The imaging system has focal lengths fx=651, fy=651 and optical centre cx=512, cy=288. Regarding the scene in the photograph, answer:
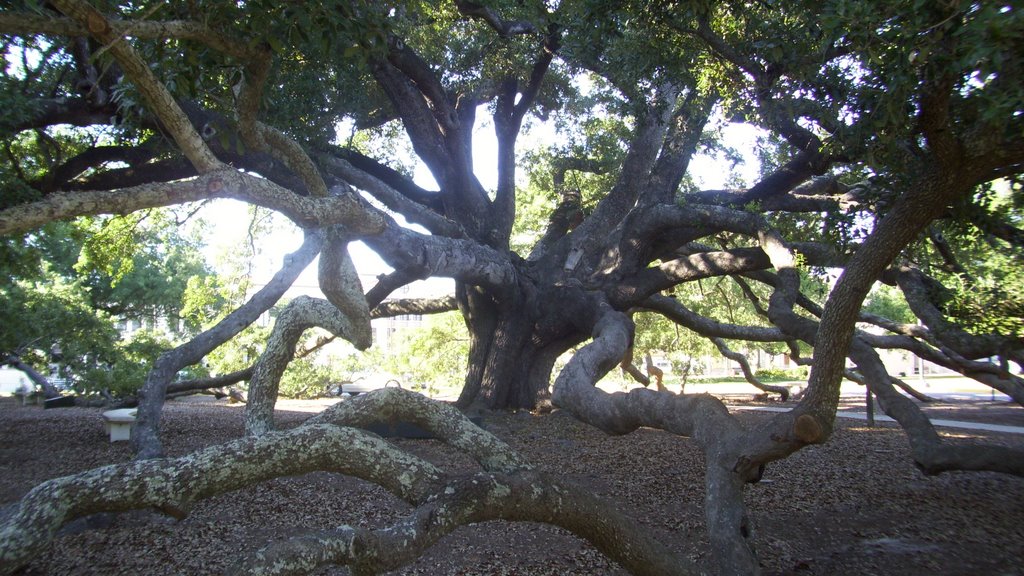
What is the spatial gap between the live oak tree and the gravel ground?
2.73 feet

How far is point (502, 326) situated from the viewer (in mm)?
10789

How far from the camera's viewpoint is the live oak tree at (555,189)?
323cm

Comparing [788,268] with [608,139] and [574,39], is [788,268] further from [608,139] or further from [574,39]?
[608,139]

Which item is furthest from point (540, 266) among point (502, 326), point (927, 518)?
point (927, 518)

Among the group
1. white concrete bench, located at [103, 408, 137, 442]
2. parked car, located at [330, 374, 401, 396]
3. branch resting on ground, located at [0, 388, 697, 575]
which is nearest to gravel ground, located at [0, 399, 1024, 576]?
white concrete bench, located at [103, 408, 137, 442]

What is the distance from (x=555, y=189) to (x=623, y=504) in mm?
8266

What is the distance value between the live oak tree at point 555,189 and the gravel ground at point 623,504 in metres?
0.83

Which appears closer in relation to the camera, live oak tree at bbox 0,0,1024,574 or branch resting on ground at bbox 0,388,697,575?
branch resting on ground at bbox 0,388,697,575

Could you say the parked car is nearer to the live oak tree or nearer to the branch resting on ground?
the live oak tree

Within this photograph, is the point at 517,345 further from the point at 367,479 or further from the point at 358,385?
the point at 358,385

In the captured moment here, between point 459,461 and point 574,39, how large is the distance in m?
5.14

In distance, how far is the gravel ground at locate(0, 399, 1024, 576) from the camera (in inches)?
179

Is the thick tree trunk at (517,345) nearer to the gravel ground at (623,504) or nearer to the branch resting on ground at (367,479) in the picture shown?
the gravel ground at (623,504)

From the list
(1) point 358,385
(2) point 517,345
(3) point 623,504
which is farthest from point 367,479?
(1) point 358,385
